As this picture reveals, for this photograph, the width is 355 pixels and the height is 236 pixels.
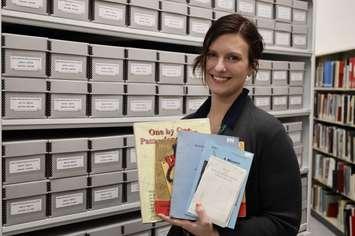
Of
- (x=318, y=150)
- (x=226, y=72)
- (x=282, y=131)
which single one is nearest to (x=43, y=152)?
(x=226, y=72)

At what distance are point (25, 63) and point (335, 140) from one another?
12.0ft

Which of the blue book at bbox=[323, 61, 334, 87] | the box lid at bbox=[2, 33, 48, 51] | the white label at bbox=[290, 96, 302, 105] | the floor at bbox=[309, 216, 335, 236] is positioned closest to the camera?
the box lid at bbox=[2, 33, 48, 51]

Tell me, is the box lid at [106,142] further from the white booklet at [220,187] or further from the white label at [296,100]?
the white label at [296,100]

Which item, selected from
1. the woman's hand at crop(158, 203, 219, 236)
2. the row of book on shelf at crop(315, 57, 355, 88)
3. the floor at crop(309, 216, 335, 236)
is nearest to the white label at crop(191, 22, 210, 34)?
the woman's hand at crop(158, 203, 219, 236)

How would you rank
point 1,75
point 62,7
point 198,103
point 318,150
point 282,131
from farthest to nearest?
point 318,150, point 198,103, point 62,7, point 1,75, point 282,131

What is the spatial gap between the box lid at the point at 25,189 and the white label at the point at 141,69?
569 mm

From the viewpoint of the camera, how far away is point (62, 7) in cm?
149

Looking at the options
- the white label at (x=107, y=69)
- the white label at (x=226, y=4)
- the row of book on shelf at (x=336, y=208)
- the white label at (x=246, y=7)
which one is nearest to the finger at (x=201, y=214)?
the white label at (x=107, y=69)

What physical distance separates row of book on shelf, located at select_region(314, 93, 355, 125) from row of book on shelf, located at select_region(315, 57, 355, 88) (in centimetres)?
12

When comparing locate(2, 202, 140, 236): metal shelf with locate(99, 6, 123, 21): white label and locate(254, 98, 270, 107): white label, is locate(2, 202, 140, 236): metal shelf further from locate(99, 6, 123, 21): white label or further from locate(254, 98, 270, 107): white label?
locate(254, 98, 270, 107): white label

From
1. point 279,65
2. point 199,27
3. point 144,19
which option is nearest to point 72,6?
point 144,19

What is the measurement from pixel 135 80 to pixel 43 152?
485 mm

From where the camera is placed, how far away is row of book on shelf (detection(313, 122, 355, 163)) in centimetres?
Answer: 402

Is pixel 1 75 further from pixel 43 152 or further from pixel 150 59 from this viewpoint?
pixel 150 59
